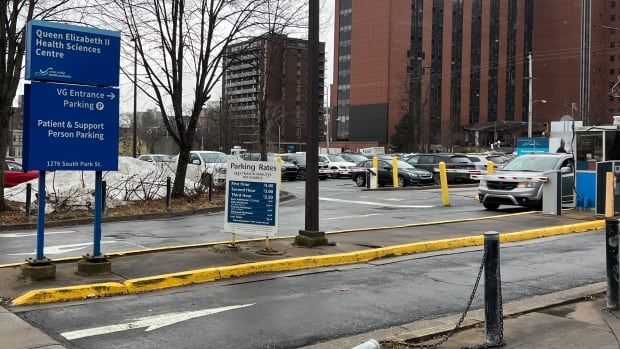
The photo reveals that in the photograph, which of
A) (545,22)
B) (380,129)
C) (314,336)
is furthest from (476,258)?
(545,22)

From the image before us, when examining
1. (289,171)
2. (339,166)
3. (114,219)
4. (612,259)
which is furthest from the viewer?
(339,166)

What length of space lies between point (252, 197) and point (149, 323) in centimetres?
368

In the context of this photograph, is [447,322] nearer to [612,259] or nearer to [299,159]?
[612,259]

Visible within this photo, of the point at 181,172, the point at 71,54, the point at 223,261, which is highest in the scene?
the point at 71,54

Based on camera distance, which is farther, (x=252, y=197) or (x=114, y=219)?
(x=114, y=219)

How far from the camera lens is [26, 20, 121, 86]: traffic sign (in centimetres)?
723

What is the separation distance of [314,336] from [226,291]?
206cm

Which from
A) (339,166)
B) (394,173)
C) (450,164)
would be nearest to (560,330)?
(394,173)

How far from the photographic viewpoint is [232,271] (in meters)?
8.41

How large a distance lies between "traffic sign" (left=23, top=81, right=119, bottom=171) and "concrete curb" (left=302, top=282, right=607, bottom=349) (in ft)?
13.2

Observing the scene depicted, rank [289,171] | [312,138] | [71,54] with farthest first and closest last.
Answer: [289,171] < [312,138] < [71,54]

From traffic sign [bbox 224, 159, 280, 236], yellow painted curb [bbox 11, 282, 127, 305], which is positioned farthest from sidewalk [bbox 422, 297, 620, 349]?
traffic sign [bbox 224, 159, 280, 236]

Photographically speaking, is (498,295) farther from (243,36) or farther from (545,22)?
(545,22)

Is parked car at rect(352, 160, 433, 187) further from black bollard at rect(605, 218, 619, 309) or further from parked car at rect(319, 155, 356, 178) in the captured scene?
black bollard at rect(605, 218, 619, 309)
